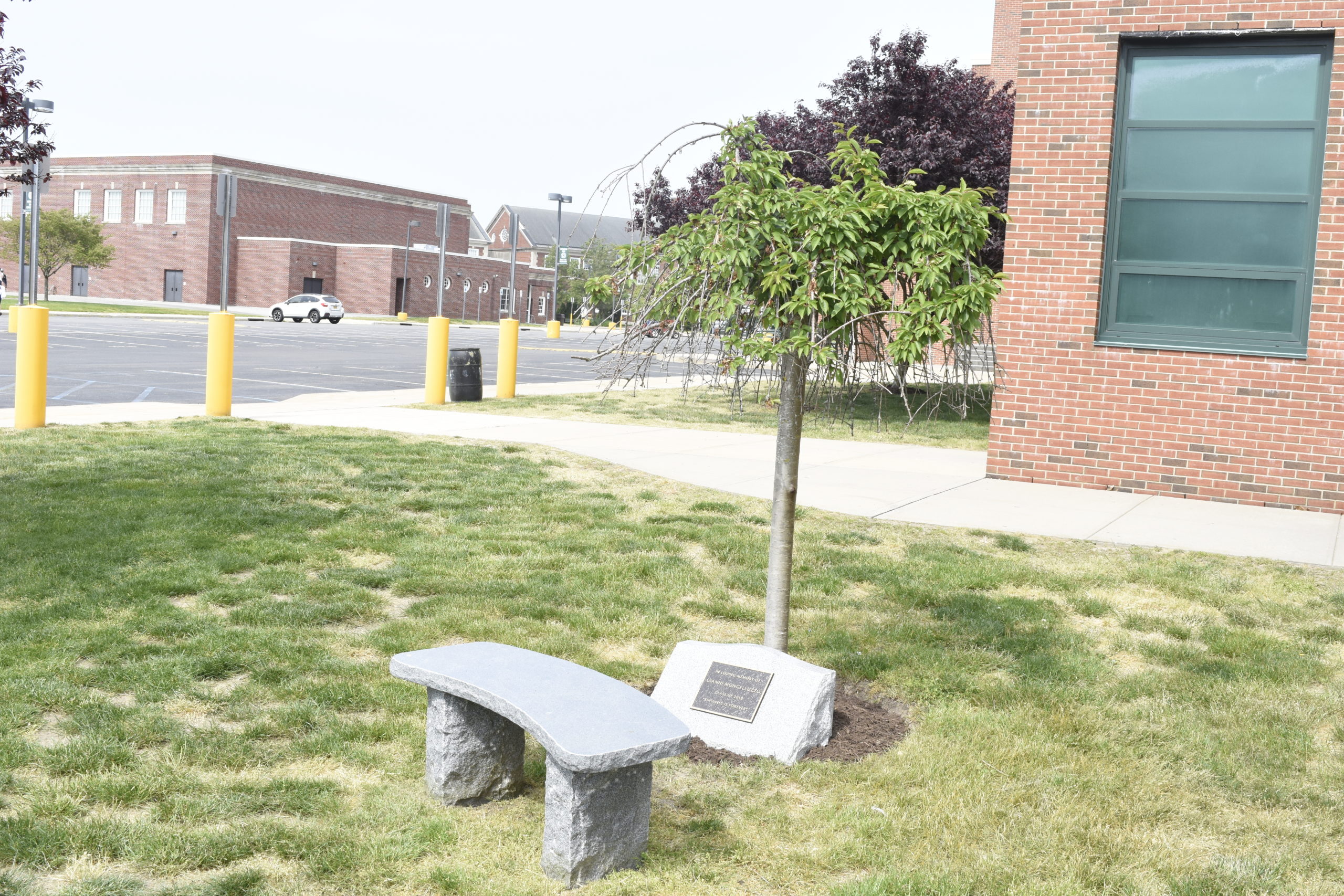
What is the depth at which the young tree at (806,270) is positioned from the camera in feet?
14.0

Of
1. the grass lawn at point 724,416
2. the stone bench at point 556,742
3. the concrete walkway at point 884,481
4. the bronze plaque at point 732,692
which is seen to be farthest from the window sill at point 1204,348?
the stone bench at point 556,742

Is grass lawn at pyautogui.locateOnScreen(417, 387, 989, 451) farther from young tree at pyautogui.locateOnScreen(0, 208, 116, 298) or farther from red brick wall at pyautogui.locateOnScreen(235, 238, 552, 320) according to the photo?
red brick wall at pyautogui.locateOnScreen(235, 238, 552, 320)

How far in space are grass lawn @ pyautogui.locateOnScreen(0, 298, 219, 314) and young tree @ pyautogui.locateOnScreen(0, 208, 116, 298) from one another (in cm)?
246

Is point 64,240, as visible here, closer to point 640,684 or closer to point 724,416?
point 724,416

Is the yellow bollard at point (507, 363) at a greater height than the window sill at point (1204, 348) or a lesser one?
→ lesser

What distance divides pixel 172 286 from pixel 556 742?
3154 inches

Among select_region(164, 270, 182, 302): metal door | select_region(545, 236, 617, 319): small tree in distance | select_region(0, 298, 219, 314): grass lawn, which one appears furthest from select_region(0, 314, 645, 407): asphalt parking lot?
select_region(545, 236, 617, 319): small tree in distance

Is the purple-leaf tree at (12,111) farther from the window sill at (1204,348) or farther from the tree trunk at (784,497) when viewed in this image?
the window sill at (1204,348)

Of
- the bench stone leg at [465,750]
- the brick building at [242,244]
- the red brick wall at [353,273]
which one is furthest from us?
the brick building at [242,244]

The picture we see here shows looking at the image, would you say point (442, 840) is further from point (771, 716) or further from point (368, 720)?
point (771, 716)

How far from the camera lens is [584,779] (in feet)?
11.1

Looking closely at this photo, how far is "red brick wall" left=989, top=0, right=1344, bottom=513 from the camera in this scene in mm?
9781

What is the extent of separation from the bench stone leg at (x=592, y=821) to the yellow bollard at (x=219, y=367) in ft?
35.6

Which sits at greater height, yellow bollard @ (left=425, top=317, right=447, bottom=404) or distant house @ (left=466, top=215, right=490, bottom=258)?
distant house @ (left=466, top=215, right=490, bottom=258)
